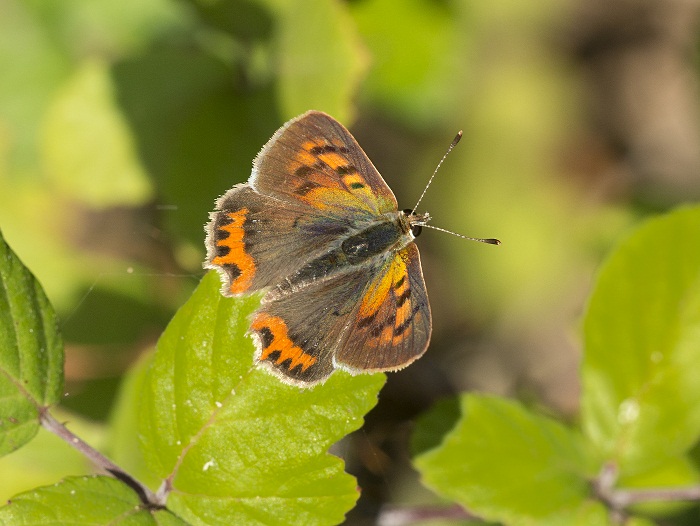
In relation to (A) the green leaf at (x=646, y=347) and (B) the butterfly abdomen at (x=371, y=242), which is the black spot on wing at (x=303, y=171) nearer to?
(B) the butterfly abdomen at (x=371, y=242)

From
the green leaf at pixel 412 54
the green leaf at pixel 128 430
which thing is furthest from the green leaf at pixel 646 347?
the green leaf at pixel 412 54

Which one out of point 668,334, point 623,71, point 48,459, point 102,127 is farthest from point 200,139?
point 623,71

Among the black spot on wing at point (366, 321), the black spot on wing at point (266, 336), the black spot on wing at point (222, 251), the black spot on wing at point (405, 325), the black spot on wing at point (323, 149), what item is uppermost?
the black spot on wing at point (323, 149)

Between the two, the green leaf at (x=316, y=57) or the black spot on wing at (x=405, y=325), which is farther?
the green leaf at (x=316, y=57)

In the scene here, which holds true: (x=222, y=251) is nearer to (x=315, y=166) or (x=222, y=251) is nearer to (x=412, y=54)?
(x=315, y=166)

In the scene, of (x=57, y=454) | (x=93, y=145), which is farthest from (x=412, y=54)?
(x=57, y=454)

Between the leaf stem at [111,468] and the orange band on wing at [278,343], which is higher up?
the orange band on wing at [278,343]

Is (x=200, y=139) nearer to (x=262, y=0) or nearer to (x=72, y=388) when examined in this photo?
(x=262, y=0)
